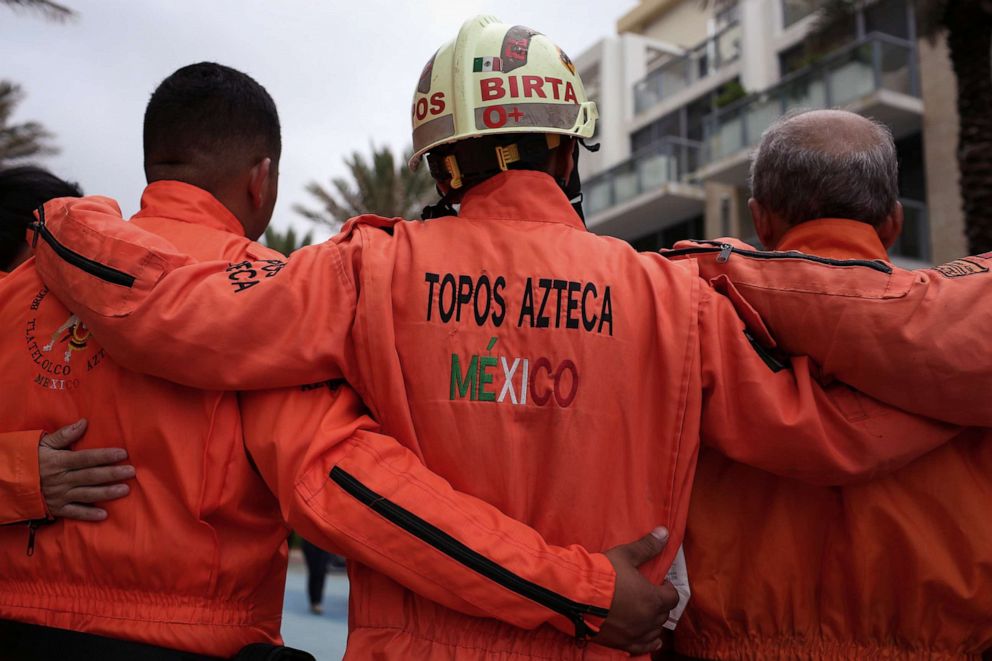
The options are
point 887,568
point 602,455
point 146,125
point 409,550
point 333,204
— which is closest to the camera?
point 409,550

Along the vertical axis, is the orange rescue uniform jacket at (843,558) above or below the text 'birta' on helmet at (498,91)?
below

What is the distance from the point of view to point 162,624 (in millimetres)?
2328

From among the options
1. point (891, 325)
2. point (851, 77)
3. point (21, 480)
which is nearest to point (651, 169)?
point (851, 77)

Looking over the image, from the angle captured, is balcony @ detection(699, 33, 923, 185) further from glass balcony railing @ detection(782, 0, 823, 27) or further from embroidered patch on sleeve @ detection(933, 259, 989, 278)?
embroidered patch on sleeve @ detection(933, 259, 989, 278)

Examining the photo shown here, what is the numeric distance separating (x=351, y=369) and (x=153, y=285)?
0.48 meters

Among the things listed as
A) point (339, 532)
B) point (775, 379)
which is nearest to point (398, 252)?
point (339, 532)

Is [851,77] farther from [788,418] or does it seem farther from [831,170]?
[788,418]

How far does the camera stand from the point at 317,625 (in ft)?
35.8

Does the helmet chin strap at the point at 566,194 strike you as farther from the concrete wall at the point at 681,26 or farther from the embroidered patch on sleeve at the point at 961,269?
the concrete wall at the point at 681,26

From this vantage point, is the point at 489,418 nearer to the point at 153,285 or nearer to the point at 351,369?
the point at 351,369

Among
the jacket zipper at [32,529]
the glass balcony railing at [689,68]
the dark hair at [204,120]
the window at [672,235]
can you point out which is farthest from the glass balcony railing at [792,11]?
the jacket zipper at [32,529]

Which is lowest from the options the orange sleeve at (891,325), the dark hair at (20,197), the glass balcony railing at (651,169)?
the orange sleeve at (891,325)

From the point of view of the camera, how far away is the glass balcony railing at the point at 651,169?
85.4 ft

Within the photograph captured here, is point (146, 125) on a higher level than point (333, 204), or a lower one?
lower
